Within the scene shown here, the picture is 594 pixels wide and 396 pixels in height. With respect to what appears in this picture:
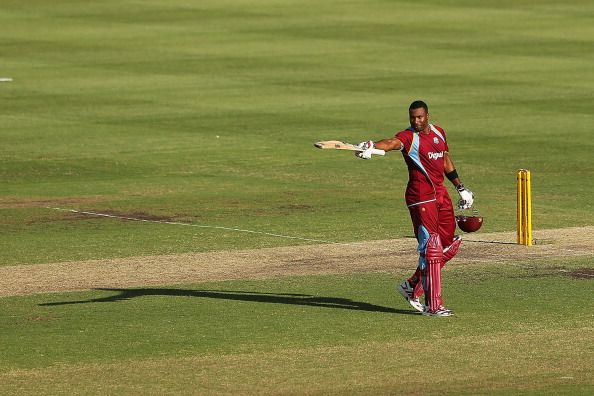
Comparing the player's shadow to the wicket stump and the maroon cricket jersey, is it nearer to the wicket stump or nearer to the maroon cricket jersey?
the maroon cricket jersey

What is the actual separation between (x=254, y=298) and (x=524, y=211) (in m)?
4.82

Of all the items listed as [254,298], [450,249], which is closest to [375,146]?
[450,249]

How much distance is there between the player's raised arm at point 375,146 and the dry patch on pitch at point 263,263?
3.25 meters

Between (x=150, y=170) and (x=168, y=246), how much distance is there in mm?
8370

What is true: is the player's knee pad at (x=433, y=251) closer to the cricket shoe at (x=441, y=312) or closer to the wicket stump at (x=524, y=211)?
the cricket shoe at (x=441, y=312)

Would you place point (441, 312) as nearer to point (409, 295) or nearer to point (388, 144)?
point (409, 295)

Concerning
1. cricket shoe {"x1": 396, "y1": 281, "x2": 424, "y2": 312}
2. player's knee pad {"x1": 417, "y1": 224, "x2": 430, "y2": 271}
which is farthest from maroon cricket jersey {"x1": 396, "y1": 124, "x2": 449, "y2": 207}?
cricket shoe {"x1": 396, "y1": 281, "x2": 424, "y2": 312}

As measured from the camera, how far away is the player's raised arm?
14.9m

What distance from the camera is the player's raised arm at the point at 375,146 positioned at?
14.9 m

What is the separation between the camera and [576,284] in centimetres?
1705

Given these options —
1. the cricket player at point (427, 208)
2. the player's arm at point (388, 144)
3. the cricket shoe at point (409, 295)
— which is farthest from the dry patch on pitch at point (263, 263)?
the player's arm at point (388, 144)

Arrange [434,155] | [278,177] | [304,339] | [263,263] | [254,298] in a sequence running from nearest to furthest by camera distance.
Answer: [304,339] → [434,155] → [254,298] → [263,263] → [278,177]

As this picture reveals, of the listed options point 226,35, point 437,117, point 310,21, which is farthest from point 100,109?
point 310,21

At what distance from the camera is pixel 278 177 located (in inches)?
1085
